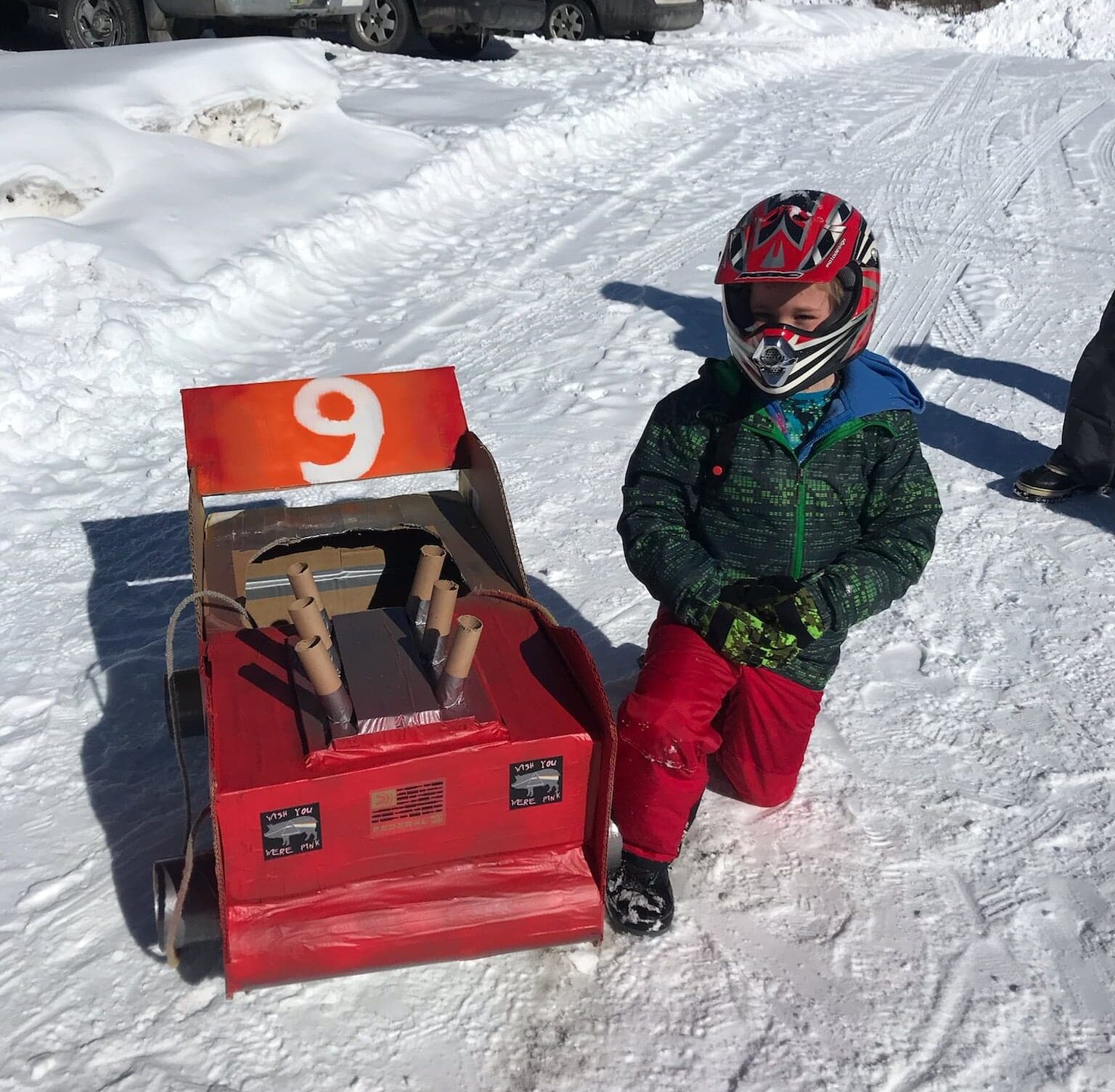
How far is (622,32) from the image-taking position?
13336 millimetres

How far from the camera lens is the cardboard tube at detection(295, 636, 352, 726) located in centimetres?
208

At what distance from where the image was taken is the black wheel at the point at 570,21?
12.9 metres

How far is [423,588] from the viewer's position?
245 cm

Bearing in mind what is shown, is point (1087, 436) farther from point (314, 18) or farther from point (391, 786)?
point (314, 18)

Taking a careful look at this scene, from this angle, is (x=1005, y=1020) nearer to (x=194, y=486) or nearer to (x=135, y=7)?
(x=194, y=486)

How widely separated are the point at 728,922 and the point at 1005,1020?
23.6 inches

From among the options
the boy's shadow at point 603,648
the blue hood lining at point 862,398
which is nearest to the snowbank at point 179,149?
the boy's shadow at point 603,648

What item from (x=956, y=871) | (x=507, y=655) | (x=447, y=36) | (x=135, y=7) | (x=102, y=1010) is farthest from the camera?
(x=447, y=36)

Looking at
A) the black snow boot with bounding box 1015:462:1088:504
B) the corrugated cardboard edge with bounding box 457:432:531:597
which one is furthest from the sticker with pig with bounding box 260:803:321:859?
the black snow boot with bounding box 1015:462:1088:504

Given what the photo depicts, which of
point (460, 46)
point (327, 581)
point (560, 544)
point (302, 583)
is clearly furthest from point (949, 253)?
point (460, 46)

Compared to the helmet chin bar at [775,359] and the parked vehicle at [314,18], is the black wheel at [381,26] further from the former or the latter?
the helmet chin bar at [775,359]

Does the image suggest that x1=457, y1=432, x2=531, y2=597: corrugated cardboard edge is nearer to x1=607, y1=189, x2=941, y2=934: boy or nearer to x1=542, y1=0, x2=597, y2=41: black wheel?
x1=607, y1=189, x2=941, y2=934: boy

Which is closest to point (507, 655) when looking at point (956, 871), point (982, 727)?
point (956, 871)

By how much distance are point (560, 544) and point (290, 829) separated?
2161mm
